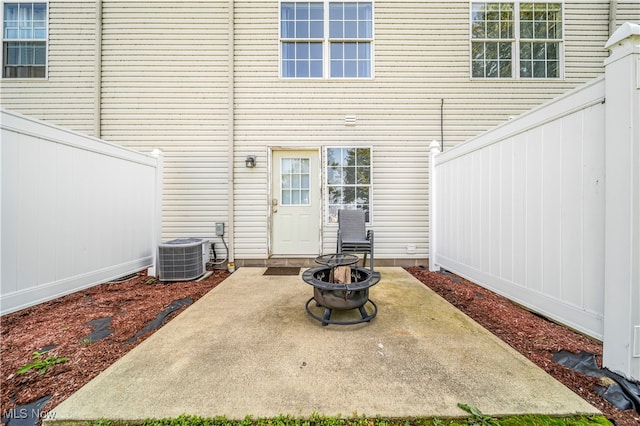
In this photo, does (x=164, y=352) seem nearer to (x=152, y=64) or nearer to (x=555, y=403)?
(x=555, y=403)

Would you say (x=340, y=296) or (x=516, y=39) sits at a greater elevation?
(x=516, y=39)


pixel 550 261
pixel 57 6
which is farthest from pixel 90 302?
pixel 57 6

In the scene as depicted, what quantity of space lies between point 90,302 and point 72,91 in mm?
3933

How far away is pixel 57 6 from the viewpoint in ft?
13.4

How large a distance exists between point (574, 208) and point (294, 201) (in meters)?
3.44

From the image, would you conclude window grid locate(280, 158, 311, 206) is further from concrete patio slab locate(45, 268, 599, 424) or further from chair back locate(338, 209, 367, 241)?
concrete patio slab locate(45, 268, 599, 424)

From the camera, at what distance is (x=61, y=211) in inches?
90.9

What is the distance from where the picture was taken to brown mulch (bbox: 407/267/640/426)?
1272 mm

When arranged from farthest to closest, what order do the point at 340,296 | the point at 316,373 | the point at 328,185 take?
the point at 328,185, the point at 340,296, the point at 316,373

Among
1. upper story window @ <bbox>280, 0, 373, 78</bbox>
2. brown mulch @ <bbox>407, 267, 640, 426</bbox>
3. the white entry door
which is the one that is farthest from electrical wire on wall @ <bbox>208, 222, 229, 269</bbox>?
brown mulch @ <bbox>407, 267, 640, 426</bbox>

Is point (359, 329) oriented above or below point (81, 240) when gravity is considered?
below

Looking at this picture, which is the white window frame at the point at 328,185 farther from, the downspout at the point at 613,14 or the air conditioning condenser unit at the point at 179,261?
the downspout at the point at 613,14

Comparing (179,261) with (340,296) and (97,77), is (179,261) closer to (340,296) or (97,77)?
(340,296)

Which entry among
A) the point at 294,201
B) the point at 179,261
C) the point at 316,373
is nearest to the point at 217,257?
the point at 179,261
